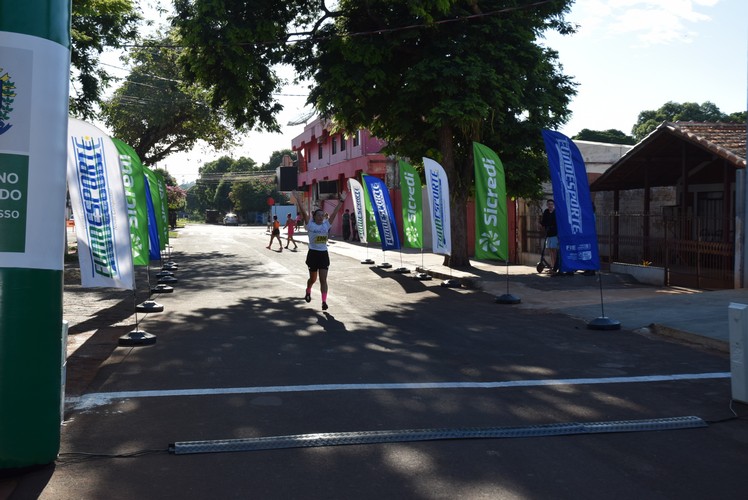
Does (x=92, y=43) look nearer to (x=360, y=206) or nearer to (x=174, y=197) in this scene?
(x=360, y=206)

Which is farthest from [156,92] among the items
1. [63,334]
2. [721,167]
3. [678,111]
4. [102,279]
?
[678,111]

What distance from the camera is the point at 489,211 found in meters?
13.5

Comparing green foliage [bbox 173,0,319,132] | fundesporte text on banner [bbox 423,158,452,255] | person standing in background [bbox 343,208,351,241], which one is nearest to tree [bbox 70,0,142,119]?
green foliage [bbox 173,0,319,132]

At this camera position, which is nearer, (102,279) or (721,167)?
(102,279)

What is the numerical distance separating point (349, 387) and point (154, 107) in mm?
30001

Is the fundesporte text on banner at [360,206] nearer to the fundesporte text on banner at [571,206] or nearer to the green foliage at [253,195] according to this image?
the fundesporte text on banner at [571,206]

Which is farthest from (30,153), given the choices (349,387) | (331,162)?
(331,162)

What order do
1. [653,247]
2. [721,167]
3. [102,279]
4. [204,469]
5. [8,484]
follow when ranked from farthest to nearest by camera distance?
[721,167]
[653,247]
[102,279]
[204,469]
[8,484]

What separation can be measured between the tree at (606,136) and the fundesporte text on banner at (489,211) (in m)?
43.0

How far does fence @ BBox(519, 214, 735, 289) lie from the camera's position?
14.6 meters

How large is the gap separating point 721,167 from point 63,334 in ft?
61.3

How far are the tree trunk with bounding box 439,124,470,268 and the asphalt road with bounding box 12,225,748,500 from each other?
8268 millimetres

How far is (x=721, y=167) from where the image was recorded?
752 inches

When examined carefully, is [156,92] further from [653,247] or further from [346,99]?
[653,247]
